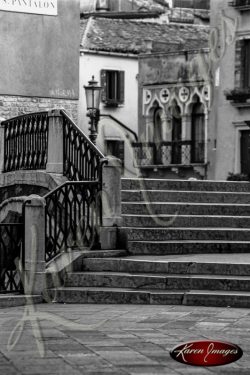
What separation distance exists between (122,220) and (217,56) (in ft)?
92.4

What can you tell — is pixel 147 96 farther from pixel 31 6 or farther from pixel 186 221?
pixel 186 221

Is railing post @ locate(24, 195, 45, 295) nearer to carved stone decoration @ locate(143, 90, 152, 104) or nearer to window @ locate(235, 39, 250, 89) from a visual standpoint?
window @ locate(235, 39, 250, 89)

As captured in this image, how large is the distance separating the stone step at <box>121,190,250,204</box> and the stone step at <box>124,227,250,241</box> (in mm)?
1438

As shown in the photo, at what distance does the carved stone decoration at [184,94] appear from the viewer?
1871 inches

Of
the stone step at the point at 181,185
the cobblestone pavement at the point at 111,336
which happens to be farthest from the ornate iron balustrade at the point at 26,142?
the cobblestone pavement at the point at 111,336

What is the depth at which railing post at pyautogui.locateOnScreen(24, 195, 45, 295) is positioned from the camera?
14.8 m

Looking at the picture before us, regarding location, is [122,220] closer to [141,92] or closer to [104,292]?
[104,292]

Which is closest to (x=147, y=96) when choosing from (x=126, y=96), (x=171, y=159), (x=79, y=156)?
(x=126, y=96)

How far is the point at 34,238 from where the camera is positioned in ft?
48.8

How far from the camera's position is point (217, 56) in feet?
144

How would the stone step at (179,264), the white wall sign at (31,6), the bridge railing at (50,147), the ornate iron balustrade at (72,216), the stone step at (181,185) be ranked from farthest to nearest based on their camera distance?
the white wall sign at (31,6) → the stone step at (181,185) → the bridge railing at (50,147) → the ornate iron balustrade at (72,216) → the stone step at (179,264)

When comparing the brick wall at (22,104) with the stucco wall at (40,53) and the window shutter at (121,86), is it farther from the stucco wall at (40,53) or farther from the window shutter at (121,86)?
the window shutter at (121,86)

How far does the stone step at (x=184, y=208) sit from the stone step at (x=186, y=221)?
284mm

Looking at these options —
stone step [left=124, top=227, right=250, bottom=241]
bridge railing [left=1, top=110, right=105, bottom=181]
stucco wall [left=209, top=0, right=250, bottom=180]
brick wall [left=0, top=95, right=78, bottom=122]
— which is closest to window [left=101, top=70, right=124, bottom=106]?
stucco wall [left=209, top=0, right=250, bottom=180]
